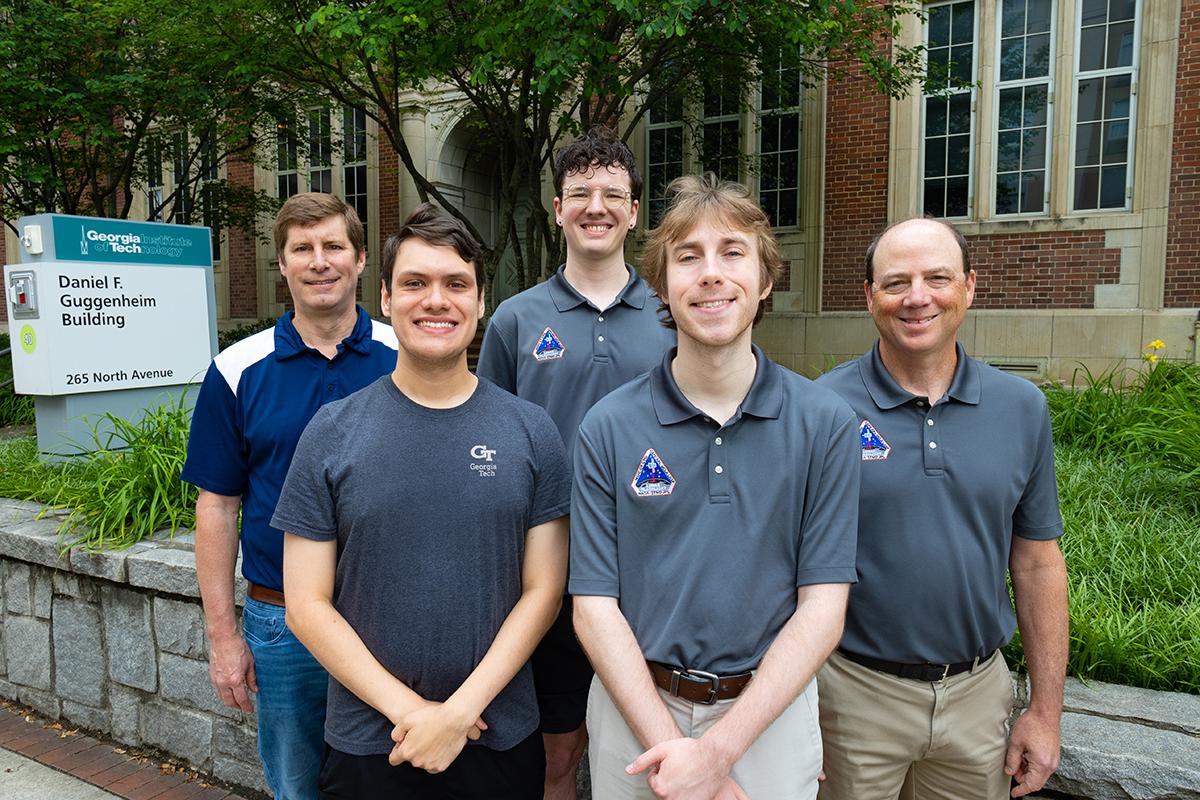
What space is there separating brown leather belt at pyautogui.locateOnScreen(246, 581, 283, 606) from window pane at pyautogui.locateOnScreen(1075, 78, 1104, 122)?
39.3 feet

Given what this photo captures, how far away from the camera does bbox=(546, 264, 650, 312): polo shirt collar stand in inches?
99.8

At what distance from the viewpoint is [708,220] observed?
1.81 metres

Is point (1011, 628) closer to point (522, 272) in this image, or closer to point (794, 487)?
point (794, 487)

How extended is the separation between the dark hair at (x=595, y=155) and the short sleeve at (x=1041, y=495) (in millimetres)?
1293

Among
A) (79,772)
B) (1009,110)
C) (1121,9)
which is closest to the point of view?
(79,772)

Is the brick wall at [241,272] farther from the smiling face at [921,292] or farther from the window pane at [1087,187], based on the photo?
the smiling face at [921,292]

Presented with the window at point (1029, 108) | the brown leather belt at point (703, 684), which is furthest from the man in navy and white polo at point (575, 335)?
the window at point (1029, 108)

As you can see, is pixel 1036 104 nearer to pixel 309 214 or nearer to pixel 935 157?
pixel 935 157

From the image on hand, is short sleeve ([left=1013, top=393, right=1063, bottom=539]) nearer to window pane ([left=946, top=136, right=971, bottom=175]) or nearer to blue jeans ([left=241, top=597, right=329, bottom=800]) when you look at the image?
blue jeans ([left=241, top=597, right=329, bottom=800])

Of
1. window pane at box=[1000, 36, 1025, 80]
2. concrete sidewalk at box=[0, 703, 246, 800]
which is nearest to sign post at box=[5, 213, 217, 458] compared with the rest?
concrete sidewalk at box=[0, 703, 246, 800]

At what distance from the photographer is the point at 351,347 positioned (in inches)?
97.3

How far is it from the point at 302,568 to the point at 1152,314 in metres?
11.5

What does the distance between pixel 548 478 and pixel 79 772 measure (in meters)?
3.11

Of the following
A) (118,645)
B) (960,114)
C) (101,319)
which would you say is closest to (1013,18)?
(960,114)
